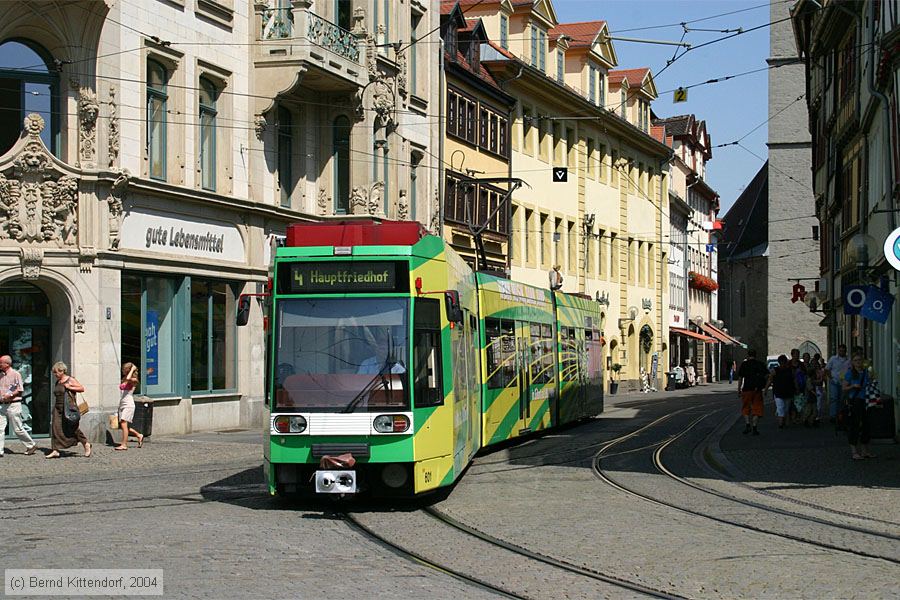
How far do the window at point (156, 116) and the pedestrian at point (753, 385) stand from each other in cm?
1290

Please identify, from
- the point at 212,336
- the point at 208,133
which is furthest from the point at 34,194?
the point at 212,336

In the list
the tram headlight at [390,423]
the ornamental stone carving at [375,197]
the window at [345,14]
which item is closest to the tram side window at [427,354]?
the tram headlight at [390,423]

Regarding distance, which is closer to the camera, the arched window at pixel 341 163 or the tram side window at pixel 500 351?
the tram side window at pixel 500 351

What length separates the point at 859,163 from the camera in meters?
33.9

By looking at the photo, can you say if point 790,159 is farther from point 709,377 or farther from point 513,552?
point 513,552

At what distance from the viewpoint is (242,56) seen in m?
31.6

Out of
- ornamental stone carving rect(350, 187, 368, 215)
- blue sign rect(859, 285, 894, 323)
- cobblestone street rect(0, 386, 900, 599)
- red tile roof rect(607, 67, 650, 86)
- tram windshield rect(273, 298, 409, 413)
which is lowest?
cobblestone street rect(0, 386, 900, 599)

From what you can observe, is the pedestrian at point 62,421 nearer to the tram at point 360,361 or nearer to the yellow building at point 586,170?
the tram at point 360,361

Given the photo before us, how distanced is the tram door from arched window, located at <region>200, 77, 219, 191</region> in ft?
30.3

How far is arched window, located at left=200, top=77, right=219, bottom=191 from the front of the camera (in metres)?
30.3

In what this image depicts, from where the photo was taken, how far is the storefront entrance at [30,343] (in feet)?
84.2

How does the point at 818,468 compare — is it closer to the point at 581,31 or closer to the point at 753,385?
the point at 753,385

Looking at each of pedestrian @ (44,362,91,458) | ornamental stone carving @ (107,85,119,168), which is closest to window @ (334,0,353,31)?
ornamental stone carving @ (107,85,119,168)

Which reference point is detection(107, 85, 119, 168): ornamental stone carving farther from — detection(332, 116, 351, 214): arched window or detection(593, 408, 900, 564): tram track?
detection(593, 408, 900, 564): tram track
